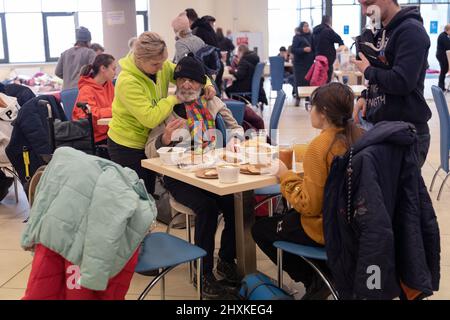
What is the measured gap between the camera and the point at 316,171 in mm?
2178

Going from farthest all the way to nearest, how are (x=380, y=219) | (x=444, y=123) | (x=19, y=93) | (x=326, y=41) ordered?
(x=326, y=41)
(x=19, y=93)
(x=444, y=123)
(x=380, y=219)

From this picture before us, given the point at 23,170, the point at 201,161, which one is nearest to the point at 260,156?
the point at 201,161

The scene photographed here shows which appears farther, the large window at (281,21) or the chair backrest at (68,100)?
the large window at (281,21)

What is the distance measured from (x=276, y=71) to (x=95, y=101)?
6082mm

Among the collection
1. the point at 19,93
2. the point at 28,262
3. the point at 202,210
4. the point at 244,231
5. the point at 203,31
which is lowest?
the point at 28,262

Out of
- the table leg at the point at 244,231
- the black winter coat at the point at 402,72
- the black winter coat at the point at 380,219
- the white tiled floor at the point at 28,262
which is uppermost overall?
the black winter coat at the point at 402,72

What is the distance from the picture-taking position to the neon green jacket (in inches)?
116

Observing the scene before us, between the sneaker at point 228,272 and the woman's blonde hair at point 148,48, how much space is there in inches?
44.7

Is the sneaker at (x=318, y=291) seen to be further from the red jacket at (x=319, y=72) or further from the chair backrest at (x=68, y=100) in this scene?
the red jacket at (x=319, y=72)

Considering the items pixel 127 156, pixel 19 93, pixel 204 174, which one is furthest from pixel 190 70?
pixel 19 93

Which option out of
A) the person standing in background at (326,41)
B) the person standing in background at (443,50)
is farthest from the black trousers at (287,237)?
the person standing in background at (443,50)

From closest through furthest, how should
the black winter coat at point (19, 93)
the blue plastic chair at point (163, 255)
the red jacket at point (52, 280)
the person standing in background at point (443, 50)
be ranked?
1. the red jacket at point (52, 280)
2. the blue plastic chair at point (163, 255)
3. the black winter coat at point (19, 93)
4. the person standing in background at point (443, 50)

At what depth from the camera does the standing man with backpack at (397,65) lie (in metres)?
2.62

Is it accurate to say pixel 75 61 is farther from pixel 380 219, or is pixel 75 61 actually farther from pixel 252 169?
pixel 380 219
